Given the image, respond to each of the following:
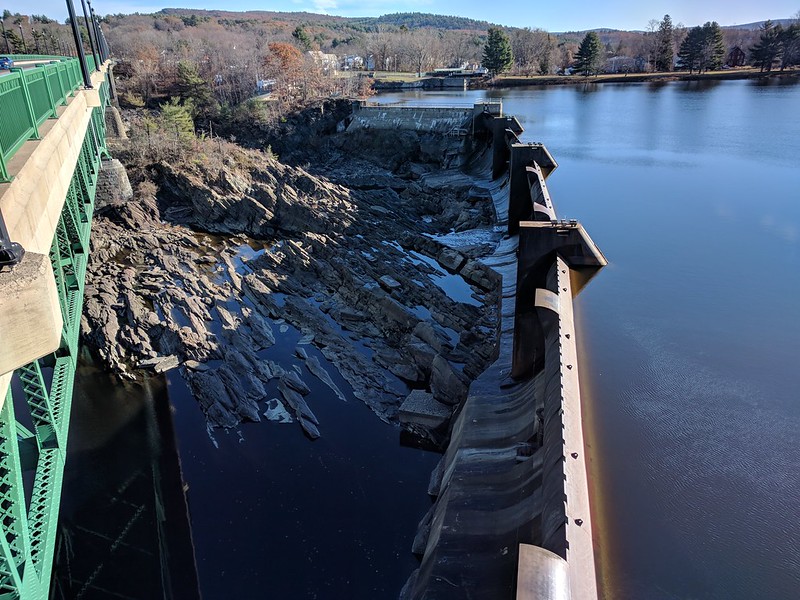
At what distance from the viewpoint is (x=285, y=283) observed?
88.1 feet

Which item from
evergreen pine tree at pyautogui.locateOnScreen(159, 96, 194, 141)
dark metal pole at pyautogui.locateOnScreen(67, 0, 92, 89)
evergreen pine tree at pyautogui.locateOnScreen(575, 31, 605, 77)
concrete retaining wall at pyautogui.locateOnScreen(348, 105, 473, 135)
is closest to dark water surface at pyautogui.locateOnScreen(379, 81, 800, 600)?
concrete retaining wall at pyautogui.locateOnScreen(348, 105, 473, 135)

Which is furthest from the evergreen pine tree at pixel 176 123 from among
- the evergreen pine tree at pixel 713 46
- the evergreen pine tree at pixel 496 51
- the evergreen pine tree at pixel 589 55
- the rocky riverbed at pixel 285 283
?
the evergreen pine tree at pixel 713 46

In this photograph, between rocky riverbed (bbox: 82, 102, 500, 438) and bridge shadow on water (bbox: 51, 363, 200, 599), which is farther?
rocky riverbed (bbox: 82, 102, 500, 438)

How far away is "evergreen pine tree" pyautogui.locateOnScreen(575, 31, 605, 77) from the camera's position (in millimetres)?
112713

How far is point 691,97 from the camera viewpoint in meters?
80.8

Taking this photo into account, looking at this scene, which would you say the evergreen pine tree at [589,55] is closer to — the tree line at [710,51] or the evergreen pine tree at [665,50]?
the tree line at [710,51]

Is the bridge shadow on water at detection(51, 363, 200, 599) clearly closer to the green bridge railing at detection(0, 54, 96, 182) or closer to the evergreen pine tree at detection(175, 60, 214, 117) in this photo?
the green bridge railing at detection(0, 54, 96, 182)

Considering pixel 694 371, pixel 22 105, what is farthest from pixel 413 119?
pixel 22 105

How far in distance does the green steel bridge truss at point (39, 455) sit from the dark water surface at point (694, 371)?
981 cm

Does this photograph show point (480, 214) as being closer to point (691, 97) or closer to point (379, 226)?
point (379, 226)

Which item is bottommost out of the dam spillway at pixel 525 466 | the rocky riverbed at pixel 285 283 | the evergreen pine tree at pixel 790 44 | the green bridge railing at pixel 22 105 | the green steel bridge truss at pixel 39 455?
the rocky riverbed at pixel 285 283

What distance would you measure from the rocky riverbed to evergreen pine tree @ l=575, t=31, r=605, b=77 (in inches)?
3370

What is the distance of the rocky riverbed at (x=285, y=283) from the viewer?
1970 centimetres

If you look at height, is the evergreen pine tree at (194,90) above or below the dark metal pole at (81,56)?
below
